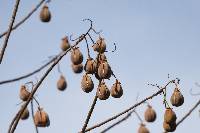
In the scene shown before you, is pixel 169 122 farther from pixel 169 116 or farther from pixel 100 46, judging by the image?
pixel 100 46

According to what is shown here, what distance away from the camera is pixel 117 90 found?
309 centimetres

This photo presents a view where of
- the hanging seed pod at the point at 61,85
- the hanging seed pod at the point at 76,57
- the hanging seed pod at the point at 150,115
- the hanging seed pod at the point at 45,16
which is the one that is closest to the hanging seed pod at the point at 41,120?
the hanging seed pod at the point at 76,57

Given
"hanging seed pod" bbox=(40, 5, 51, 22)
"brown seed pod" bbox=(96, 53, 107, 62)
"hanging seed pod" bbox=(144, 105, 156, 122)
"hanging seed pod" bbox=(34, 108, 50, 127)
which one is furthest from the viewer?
"hanging seed pod" bbox=(40, 5, 51, 22)

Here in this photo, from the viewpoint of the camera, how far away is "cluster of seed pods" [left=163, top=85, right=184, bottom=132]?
314 cm

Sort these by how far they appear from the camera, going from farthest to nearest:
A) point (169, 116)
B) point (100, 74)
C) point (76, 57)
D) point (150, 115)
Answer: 1. point (150, 115)
2. point (76, 57)
3. point (169, 116)
4. point (100, 74)

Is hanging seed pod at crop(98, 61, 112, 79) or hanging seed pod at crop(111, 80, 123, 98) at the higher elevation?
hanging seed pod at crop(98, 61, 112, 79)

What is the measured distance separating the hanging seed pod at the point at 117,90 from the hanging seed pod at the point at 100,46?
0.86 ft

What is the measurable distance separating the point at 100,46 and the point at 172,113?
0.75 m

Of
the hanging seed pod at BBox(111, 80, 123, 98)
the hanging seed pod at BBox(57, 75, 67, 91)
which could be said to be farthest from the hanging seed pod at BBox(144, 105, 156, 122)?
the hanging seed pod at BBox(111, 80, 123, 98)

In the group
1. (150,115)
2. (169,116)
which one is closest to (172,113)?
(169,116)

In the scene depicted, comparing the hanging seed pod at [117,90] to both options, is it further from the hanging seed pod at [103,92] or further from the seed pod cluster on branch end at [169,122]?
the seed pod cluster on branch end at [169,122]

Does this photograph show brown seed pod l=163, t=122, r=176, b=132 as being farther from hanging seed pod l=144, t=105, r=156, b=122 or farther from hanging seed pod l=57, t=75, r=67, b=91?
hanging seed pod l=57, t=75, r=67, b=91

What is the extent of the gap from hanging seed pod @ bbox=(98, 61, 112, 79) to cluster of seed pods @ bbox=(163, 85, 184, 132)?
0.58 m

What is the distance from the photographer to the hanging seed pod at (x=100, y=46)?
2.99 meters
